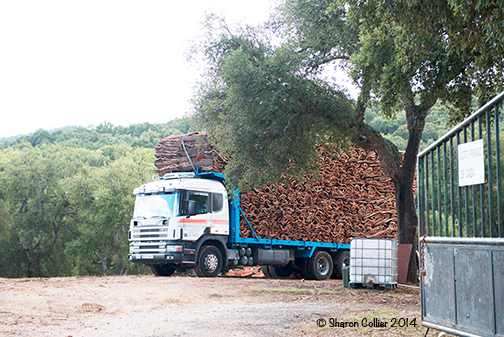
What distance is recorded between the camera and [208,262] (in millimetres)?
15406

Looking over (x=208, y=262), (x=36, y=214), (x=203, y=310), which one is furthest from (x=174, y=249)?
(x=36, y=214)

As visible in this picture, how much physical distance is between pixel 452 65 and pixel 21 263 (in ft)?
137

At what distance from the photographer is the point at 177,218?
14.8 meters

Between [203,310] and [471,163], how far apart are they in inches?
210

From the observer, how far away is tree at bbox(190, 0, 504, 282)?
9891 mm

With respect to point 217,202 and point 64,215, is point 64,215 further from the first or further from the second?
point 217,202

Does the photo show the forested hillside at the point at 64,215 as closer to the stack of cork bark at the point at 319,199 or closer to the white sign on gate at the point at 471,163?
the stack of cork bark at the point at 319,199

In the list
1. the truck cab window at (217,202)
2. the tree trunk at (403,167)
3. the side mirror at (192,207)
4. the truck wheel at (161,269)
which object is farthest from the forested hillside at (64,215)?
the tree trunk at (403,167)

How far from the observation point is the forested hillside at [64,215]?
130ft

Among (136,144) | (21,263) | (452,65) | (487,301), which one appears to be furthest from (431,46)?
(136,144)

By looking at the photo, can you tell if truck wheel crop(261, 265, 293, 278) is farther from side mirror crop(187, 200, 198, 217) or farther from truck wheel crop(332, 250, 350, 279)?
side mirror crop(187, 200, 198, 217)

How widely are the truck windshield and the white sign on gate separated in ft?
36.0

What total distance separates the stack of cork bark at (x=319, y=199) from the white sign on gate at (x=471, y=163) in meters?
10.9

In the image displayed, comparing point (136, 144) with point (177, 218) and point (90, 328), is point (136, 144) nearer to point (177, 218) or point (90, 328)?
point (177, 218)
